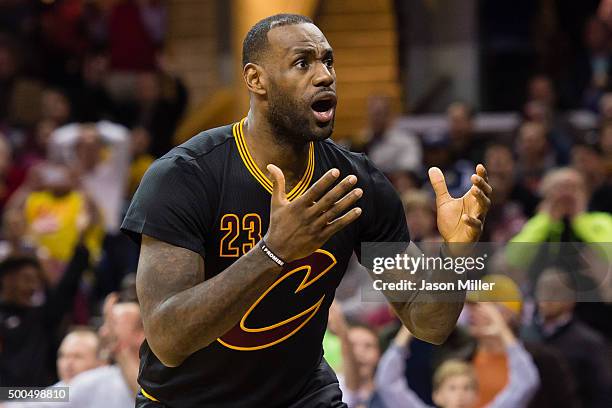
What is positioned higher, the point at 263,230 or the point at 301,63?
the point at 301,63

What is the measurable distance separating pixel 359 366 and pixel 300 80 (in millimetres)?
3165

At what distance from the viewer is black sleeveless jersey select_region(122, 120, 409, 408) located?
146 inches

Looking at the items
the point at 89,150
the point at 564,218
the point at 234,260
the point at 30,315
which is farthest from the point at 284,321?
the point at 89,150

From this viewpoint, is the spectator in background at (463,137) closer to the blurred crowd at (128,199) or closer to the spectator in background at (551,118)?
the blurred crowd at (128,199)

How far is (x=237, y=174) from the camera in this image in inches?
151

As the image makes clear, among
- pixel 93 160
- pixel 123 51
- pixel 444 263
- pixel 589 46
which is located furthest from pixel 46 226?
pixel 444 263

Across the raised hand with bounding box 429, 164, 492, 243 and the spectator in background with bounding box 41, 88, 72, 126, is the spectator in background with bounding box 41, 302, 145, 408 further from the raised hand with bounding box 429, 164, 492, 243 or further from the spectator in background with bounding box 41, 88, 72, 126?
the spectator in background with bounding box 41, 88, 72, 126

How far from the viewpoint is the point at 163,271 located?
3.52m

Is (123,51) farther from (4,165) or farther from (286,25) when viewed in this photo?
(286,25)

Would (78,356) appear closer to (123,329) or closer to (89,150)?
(123,329)

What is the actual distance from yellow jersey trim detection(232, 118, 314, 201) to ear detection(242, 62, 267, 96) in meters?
0.16

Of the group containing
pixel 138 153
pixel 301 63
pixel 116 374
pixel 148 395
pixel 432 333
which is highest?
pixel 301 63

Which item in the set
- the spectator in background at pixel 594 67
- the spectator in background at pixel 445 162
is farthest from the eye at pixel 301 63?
the spectator in background at pixel 594 67

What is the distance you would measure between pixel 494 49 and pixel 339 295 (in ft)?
17.8
